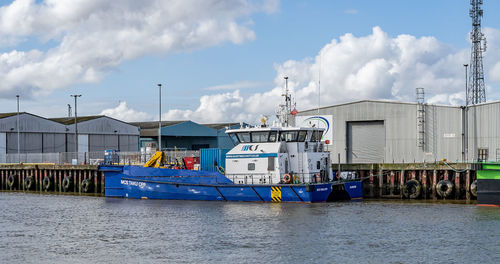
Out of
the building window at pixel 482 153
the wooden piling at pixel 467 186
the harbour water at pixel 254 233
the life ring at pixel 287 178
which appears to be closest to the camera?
the harbour water at pixel 254 233

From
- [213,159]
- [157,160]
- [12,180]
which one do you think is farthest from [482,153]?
[12,180]

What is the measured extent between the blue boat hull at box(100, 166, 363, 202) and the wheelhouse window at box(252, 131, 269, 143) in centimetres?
233

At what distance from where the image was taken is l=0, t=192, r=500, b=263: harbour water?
17.2m

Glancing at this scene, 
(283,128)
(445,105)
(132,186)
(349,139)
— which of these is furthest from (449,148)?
(132,186)

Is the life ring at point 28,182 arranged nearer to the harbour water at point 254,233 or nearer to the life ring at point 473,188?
the harbour water at point 254,233

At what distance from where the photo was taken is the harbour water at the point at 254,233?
17.2 meters

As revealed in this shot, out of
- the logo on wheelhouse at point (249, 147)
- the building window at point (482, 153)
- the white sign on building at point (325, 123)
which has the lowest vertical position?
the building window at point (482, 153)

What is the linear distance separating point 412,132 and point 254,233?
18607 millimetres

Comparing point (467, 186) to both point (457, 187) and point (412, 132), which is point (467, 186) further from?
point (412, 132)

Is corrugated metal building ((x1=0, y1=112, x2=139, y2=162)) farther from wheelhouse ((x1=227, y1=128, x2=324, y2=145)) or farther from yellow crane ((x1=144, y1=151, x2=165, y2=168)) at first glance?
wheelhouse ((x1=227, y1=128, x2=324, y2=145))

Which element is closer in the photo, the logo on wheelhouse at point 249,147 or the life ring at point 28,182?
the logo on wheelhouse at point 249,147

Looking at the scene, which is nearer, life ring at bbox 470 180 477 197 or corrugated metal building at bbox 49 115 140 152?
life ring at bbox 470 180 477 197

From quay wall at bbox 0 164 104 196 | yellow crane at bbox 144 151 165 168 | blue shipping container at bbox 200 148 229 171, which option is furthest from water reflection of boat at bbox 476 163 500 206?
quay wall at bbox 0 164 104 196

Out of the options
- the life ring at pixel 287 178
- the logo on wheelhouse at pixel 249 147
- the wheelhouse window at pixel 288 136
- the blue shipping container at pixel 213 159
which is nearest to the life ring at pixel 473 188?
the wheelhouse window at pixel 288 136
